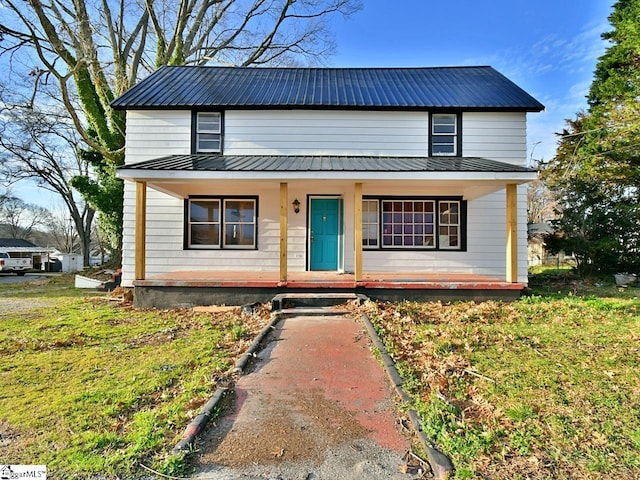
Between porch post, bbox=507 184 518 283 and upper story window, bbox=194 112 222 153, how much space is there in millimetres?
7487

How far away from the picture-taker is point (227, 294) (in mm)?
8070

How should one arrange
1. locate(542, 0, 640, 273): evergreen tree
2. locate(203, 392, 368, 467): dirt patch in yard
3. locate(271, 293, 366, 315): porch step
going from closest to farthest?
locate(203, 392, 368, 467): dirt patch in yard
locate(271, 293, 366, 315): porch step
locate(542, 0, 640, 273): evergreen tree

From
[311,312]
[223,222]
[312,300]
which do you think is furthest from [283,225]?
[223,222]

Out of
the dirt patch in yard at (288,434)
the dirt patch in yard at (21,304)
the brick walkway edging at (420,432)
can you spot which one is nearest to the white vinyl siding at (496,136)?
the brick walkway edging at (420,432)

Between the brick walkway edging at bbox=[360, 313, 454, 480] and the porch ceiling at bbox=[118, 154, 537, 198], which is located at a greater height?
the porch ceiling at bbox=[118, 154, 537, 198]

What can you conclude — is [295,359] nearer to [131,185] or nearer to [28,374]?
[28,374]

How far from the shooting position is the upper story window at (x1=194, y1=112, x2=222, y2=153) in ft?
32.4

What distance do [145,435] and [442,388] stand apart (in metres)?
2.76

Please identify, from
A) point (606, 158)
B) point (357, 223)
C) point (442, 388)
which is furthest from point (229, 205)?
point (606, 158)

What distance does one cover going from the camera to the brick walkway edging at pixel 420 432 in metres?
2.40

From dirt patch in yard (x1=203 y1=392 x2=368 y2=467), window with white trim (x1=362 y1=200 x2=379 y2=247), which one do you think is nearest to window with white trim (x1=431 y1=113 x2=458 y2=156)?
window with white trim (x1=362 y1=200 x2=379 y2=247)

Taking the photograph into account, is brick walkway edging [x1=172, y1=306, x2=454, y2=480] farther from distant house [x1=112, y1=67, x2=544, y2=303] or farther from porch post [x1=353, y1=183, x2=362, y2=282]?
distant house [x1=112, y1=67, x2=544, y2=303]

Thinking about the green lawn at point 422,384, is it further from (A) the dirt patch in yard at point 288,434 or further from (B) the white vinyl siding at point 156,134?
(B) the white vinyl siding at point 156,134

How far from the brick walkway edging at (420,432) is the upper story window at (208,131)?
7.49 meters
